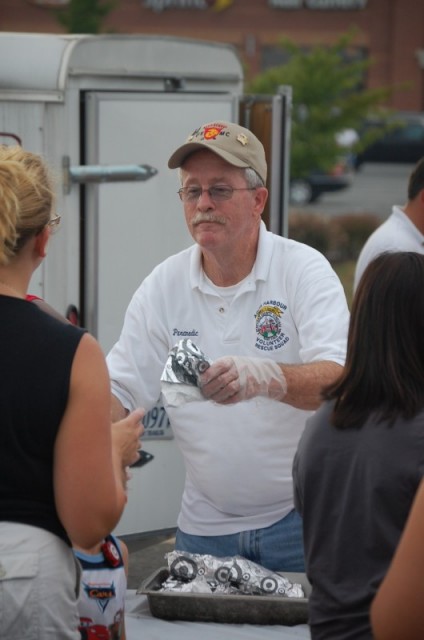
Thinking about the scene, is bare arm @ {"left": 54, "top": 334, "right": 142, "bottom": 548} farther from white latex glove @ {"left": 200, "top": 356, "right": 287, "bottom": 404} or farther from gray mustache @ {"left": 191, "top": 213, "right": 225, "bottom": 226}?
gray mustache @ {"left": 191, "top": 213, "right": 225, "bottom": 226}

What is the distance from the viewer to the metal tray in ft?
10.1

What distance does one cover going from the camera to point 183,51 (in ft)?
18.8

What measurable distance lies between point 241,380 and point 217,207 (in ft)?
2.12

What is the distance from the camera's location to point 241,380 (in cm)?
311

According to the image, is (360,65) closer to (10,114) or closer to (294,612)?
(10,114)

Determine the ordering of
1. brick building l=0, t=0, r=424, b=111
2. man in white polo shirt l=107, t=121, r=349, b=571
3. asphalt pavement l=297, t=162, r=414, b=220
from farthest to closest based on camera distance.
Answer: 1. brick building l=0, t=0, r=424, b=111
2. asphalt pavement l=297, t=162, r=414, b=220
3. man in white polo shirt l=107, t=121, r=349, b=571

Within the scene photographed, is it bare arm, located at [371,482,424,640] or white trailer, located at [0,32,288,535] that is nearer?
bare arm, located at [371,482,424,640]

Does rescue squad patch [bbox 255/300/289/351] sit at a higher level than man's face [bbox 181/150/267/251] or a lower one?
lower

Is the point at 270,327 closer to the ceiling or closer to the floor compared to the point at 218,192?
closer to the floor

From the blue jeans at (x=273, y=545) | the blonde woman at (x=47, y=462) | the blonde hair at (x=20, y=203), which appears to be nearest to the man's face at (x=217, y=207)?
the blue jeans at (x=273, y=545)

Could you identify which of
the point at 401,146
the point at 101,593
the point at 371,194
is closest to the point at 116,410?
the point at 101,593

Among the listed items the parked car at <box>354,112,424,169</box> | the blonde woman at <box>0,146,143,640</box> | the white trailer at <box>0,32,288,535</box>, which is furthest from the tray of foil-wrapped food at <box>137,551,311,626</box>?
the parked car at <box>354,112,424,169</box>

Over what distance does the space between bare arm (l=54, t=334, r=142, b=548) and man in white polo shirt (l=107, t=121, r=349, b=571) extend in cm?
89

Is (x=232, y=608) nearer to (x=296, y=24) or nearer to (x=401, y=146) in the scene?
(x=401, y=146)
